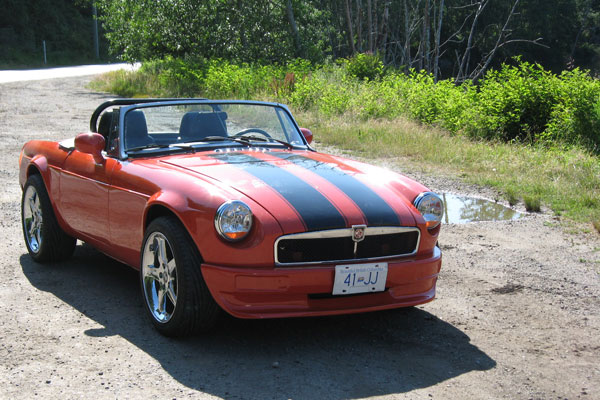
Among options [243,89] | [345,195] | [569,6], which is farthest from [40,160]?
[569,6]

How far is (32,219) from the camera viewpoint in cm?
601

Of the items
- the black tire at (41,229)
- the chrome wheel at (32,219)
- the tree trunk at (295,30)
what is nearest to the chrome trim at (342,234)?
the black tire at (41,229)

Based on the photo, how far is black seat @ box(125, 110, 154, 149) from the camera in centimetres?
514

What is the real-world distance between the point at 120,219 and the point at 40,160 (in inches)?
59.8

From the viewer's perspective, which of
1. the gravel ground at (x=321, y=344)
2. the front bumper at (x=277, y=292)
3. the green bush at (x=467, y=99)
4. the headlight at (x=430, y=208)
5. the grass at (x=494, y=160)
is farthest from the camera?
the green bush at (x=467, y=99)

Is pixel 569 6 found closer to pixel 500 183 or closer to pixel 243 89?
pixel 243 89

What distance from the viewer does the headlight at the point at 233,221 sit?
3930 mm

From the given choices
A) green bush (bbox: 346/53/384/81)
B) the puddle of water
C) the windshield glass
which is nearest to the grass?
the puddle of water

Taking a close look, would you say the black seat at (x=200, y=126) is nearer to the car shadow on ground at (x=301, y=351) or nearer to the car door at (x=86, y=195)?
the car door at (x=86, y=195)

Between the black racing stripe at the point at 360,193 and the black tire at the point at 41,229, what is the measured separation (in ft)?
6.51

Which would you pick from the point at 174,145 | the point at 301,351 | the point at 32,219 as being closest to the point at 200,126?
the point at 174,145

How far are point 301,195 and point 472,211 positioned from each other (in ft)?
15.2

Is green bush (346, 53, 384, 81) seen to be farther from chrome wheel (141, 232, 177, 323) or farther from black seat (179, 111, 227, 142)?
chrome wheel (141, 232, 177, 323)

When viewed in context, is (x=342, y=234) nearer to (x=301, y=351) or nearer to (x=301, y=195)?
(x=301, y=195)
